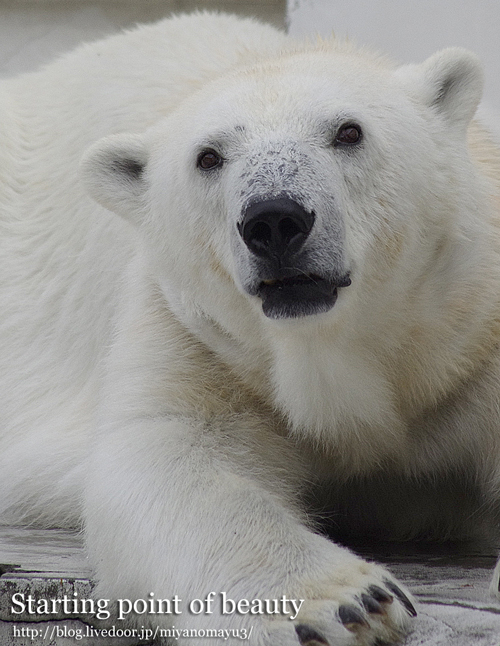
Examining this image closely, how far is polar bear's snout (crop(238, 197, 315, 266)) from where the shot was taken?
7.04 feet

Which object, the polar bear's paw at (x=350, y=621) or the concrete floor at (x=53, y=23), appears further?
the concrete floor at (x=53, y=23)

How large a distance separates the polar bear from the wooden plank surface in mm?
72

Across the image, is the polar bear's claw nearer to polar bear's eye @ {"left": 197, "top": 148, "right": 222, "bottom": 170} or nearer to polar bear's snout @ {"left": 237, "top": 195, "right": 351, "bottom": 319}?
polar bear's snout @ {"left": 237, "top": 195, "right": 351, "bottom": 319}

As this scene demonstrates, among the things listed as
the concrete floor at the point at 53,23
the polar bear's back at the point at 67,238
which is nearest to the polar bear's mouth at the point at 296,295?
the polar bear's back at the point at 67,238

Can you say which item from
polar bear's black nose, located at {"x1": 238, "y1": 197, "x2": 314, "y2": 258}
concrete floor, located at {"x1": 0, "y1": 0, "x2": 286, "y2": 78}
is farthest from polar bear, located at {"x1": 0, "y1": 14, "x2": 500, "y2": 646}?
concrete floor, located at {"x1": 0, "y1": 0, "x2": 286, "y2": 78}

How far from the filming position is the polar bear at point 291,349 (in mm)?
2174

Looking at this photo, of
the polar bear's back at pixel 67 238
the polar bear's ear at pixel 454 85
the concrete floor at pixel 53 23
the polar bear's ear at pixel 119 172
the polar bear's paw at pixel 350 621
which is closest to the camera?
the polar bear's paw at pixel 350 621

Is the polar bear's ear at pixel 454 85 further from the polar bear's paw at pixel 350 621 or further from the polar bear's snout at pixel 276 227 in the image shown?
the polar bear's paw at pixel 350 621

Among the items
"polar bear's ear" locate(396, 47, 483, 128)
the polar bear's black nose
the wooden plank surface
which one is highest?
"polar bear's ear" locate(396, 47, 483, 128)

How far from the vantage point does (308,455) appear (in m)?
2.81

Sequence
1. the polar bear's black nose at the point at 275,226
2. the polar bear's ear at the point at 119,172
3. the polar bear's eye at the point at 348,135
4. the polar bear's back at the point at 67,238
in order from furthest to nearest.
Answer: the polar bear's back at the point at 67,238 < the polar bear's ear at the point at 119,172 < the polar bear's eye at the point at 348,135 < the polar bear's black nose at the point at 275,226

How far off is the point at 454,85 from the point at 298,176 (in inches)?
31.3

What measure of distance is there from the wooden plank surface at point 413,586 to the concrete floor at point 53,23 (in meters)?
4.98

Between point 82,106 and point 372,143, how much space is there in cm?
161
